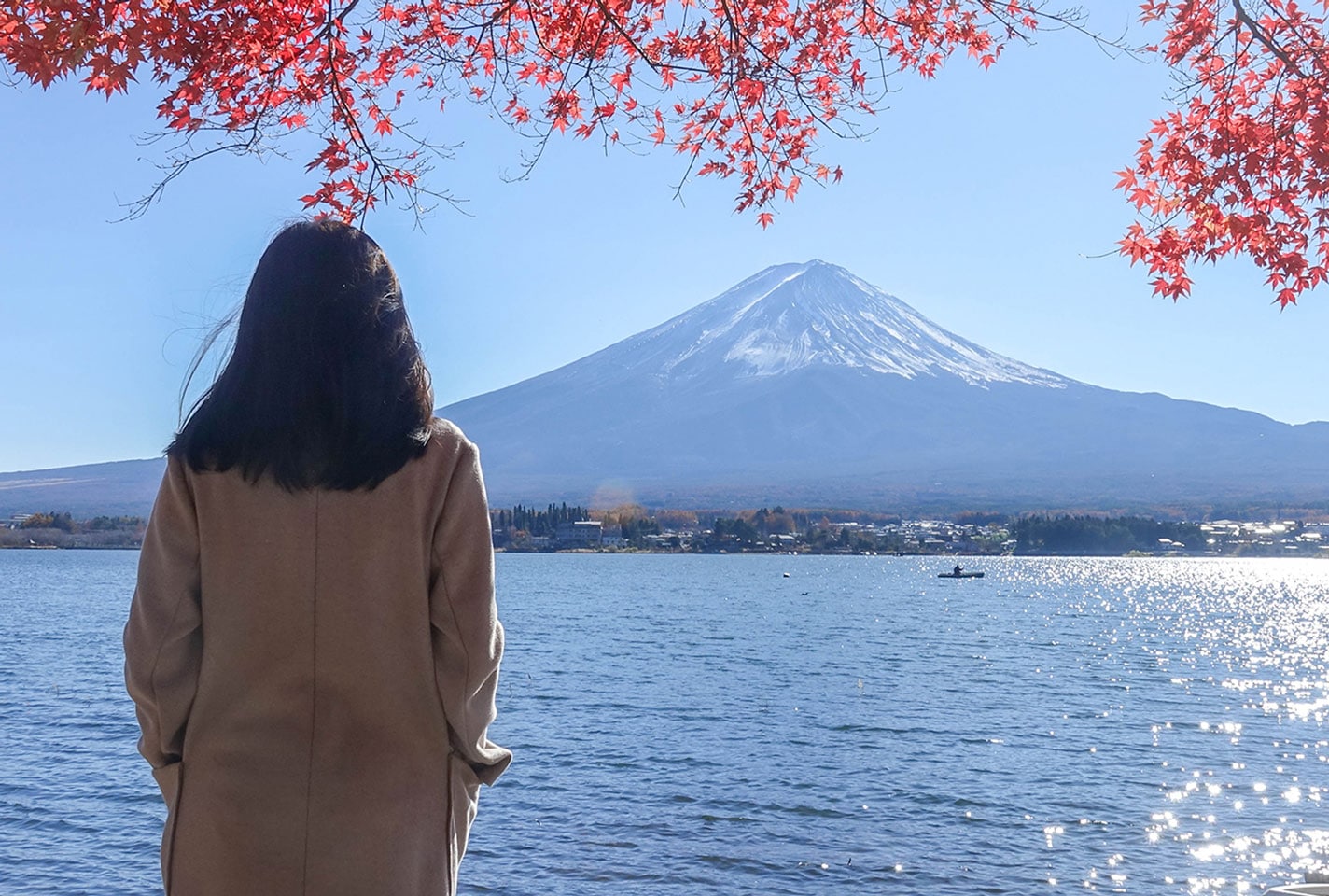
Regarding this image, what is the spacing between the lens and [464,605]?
1.52m

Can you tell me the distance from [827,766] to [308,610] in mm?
11987

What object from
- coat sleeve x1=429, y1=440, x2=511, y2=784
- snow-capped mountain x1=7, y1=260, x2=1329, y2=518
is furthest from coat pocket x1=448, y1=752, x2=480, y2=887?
snow-capped mountain x1=7, y1=260, x2=1329, y2=518

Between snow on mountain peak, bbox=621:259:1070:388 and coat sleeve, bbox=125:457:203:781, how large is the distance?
6090 inches

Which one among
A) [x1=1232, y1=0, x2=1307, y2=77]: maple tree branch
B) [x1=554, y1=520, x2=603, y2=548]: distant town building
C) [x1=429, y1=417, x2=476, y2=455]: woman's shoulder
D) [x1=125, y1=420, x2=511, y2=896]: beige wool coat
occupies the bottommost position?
[x1=554, y1=520, x2=603, y2=548]: distant town building

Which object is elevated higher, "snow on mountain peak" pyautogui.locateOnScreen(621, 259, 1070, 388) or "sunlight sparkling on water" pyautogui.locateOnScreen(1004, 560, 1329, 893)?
"snow on mountain peak" pyautogui.locateOnScreen(621, 259, 1070, 388)

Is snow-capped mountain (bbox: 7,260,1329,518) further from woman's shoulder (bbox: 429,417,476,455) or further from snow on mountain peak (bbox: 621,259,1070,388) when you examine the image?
woman's shoulder (bbox: 429,417,476,455)

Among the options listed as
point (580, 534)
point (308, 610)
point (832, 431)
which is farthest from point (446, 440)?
point (832, 431)

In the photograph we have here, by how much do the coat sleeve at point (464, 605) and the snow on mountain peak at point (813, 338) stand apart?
154650 mm

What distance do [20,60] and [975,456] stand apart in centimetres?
13660

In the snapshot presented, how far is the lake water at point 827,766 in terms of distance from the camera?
8820 mm

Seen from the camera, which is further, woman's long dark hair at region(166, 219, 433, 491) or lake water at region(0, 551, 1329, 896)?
lake water at region(0, 551, 1329, 896)

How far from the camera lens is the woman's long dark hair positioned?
58.9 inches

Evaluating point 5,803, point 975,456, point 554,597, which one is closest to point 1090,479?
point 975,456

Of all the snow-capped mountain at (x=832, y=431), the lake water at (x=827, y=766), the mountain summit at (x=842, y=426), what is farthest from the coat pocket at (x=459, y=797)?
the mountain summit at (x=842, y=426)
